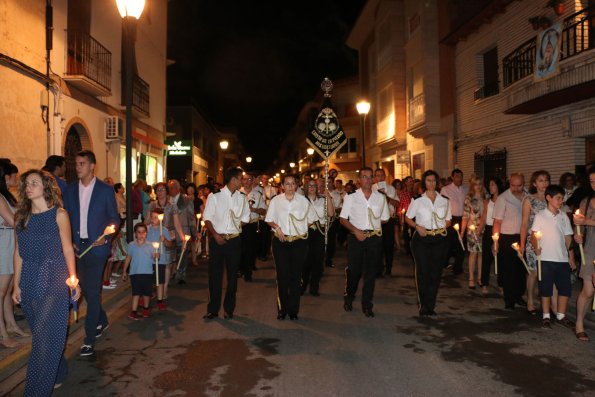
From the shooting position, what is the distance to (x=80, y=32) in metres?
13.7

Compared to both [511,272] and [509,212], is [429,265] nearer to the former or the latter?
[511,272]

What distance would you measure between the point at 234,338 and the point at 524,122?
475 inches

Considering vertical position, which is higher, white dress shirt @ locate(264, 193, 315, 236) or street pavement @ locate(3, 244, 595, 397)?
white dress shirt @ locate(264, 193, 315, 236)

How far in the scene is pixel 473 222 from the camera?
9.90 m

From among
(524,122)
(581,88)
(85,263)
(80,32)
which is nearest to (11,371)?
(85,263)

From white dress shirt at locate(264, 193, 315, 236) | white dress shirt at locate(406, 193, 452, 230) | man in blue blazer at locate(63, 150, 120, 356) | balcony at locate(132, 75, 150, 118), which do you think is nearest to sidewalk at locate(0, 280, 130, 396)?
man in blue blazer at locate(63, 150, 120, 356)

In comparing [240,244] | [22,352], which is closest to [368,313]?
[240,244]

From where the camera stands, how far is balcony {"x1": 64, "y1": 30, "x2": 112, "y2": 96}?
13445 millimetres

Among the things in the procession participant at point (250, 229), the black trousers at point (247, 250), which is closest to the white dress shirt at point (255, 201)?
the procession participant at point (250, 229)

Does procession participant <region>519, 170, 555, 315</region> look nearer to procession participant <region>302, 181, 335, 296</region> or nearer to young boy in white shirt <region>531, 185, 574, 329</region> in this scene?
young boy in white shirt <region>531, 185, 574, 329</region>

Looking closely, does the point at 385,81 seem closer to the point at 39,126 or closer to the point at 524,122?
the point at 524,122

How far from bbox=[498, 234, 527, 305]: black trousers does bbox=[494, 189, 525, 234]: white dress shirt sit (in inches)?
4.7

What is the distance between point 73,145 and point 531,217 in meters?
11.6

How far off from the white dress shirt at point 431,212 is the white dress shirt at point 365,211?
1.56 feet
